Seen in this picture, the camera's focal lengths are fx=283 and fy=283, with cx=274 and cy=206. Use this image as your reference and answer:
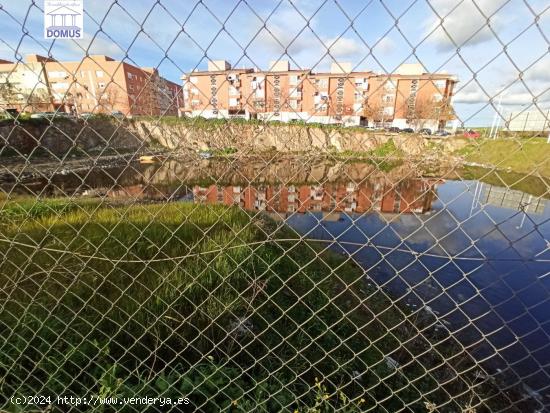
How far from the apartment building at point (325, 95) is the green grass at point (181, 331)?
676 mm

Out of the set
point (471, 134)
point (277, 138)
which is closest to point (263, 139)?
point (277, 138)

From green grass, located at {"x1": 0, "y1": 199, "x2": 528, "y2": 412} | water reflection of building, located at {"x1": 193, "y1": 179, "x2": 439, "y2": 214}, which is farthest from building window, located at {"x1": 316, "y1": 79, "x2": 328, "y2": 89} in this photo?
green grass, located at {"x1": 0, "y1": 199, "x2": 528, "y2": 412}

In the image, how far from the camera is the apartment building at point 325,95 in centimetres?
105

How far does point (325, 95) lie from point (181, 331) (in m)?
2.09

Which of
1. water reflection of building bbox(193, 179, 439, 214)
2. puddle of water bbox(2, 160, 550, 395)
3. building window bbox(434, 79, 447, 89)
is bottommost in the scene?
puddle of water bbox(2, 160, 550, 395)

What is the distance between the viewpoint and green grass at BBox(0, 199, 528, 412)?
5.60 ft

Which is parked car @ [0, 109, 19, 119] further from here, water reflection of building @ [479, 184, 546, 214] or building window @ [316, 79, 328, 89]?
water reflection of building @ [479, 184, 546, 214]

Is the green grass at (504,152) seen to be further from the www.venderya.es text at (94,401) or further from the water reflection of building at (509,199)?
the www.venderya.es text at (94,401)

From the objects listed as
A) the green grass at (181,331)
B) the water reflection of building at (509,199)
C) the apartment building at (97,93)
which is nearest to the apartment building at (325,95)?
the apartment building at (97,93)

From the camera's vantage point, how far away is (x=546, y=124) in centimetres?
96

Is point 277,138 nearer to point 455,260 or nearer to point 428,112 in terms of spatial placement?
point 428,112

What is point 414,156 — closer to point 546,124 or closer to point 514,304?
point 546,124

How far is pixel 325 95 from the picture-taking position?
3.93ft

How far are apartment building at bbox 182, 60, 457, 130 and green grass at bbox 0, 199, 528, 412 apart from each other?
68 centimetres
